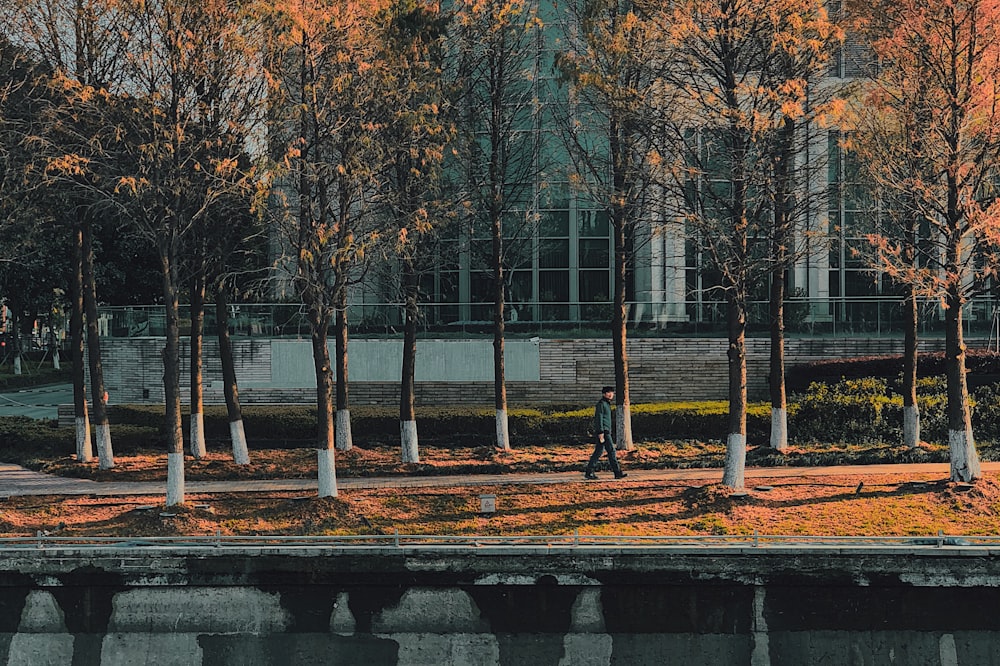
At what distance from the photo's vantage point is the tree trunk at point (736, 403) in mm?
17141

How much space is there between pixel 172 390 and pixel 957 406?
43.7ft

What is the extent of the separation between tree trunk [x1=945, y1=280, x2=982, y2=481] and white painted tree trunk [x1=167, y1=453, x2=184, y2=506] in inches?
508

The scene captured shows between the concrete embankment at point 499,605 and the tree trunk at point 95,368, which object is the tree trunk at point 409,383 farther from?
the concrete embankment at point 499,605

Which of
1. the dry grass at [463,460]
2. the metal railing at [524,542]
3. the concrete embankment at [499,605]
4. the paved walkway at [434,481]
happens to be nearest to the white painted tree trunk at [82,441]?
the dry grass at [463,460]

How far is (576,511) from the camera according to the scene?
53.9 feet

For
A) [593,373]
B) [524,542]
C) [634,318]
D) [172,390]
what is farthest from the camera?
[634,318]

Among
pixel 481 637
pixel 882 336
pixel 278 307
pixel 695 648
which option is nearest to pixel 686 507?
pixel 695 648

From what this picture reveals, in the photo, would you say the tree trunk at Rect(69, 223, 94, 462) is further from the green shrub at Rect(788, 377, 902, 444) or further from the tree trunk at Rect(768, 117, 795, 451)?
the green shrub at Rect(788, 377, 902, 444)

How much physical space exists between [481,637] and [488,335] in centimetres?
1317

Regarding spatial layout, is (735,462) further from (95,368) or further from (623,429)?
(95,368)

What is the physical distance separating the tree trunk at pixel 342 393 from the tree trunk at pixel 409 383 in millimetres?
1228

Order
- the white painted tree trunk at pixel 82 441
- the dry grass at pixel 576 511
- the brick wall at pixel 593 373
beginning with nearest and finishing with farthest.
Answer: the dry grass at pixel 576 511 < the white painted tree trunk at pixel 82 441 < the brick wall at pixel 593 373

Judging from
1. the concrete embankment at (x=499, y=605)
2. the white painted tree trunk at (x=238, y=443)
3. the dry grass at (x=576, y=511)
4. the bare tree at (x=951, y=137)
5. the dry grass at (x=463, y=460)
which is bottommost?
the concrete embankment at (x=499, y=605)

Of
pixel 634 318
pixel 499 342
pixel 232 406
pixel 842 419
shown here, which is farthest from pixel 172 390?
pixel 842 419
